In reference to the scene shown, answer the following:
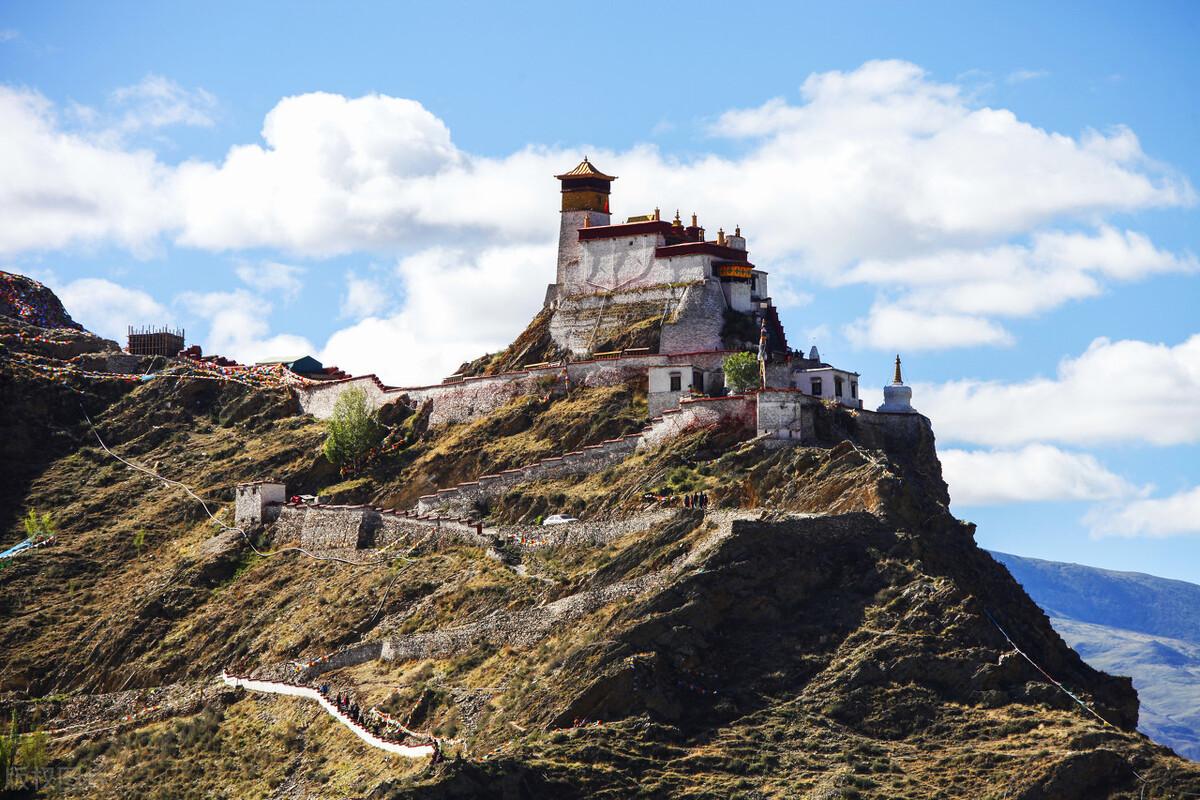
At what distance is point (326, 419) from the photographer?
116562 mm

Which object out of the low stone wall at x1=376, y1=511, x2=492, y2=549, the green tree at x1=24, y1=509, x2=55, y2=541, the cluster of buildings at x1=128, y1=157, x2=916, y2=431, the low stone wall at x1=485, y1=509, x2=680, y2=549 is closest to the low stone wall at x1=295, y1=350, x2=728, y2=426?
the cluster of buildings at x1=128, y1=157, x2=916, y2=431

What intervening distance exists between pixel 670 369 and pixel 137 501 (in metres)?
32.6

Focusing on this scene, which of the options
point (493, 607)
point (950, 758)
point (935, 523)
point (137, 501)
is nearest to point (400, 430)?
point (137, 501)

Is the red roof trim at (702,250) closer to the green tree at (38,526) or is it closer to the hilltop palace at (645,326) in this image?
the hilltop palace at (645,326)

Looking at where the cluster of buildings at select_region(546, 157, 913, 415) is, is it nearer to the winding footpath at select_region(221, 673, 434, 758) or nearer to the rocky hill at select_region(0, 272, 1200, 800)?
the rocky hill at select_region(0, 272, 1200, 800)

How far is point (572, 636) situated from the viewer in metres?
81.1

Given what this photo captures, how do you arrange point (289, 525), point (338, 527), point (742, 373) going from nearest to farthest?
point (742, 373)
point (338, 527)
point (289, 525)

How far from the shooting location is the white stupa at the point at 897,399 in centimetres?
9694

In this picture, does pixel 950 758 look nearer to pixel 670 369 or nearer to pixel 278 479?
pixel 670 369

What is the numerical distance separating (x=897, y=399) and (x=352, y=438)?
29479 millimetres

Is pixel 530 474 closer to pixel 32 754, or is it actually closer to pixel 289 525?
pixel 289 525

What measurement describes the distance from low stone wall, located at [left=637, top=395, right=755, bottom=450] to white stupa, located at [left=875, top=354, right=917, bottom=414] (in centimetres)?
787

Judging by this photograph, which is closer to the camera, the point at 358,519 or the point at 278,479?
the point at 358,519

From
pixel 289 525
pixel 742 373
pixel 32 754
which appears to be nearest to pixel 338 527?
pixel 289 525
